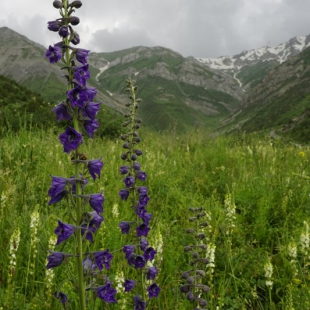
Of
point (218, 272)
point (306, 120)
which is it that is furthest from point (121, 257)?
point (306, 120)

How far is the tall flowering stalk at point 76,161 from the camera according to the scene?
2.02 metres

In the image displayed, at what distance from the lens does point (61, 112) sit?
82.6 inches

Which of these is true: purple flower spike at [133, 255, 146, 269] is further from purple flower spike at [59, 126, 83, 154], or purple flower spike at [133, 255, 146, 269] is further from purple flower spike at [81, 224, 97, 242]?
purple flower spike at [59, 126, 83, 154]

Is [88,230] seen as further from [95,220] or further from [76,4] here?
[76,4]

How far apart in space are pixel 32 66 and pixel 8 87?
18891 cm

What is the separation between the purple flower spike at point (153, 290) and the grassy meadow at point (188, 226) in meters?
0.30

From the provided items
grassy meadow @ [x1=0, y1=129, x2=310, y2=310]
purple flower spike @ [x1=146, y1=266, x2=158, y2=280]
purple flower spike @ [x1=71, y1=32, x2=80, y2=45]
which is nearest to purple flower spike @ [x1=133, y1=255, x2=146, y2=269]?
purple flower spike @ [x1=146, y1=266, x2=158, y2=280]

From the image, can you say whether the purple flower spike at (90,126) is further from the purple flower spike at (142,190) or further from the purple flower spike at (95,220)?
the purple flower spike at (142,190)

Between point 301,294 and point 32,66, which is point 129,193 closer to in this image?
point 301,294

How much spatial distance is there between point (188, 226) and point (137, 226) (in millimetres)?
2183

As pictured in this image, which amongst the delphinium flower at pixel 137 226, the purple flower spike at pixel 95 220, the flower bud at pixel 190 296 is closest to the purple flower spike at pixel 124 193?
the delphinium flower at pixel 137 226

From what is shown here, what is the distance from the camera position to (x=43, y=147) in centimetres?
754

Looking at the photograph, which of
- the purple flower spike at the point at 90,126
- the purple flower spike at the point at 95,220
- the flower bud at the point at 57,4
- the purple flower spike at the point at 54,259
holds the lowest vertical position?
the purple flower spike at the point at 54,259

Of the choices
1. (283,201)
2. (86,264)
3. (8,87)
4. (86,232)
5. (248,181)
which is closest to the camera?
(86,232)
